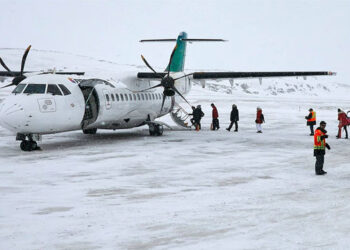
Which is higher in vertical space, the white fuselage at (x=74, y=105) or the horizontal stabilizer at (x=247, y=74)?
the horizontal stabilizer at (x=247, y=74)

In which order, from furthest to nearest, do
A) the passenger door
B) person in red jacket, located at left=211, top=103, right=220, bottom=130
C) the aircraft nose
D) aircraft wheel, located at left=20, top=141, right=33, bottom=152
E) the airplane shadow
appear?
person in red jacket, located at left=211, top=103, right=220, bottom=130 < the passenger door < the airplane shadow < aircraft wheel, located at left=20, top=141, right=33, bottom=152 < the aircraft nose

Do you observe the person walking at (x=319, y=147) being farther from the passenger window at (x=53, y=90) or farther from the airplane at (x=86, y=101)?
the passenger window at (x=53, y=90)

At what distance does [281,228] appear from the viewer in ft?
24.3

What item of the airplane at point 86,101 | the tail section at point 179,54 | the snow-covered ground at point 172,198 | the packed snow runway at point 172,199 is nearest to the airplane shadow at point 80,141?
the snow-covered ground at point 172,198

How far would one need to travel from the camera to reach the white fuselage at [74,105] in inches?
643

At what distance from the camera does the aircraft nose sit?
1591 centimetres

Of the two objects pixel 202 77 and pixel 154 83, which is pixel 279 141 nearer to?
pixel 202 77

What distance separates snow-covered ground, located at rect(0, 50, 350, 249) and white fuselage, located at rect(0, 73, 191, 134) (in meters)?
1.15

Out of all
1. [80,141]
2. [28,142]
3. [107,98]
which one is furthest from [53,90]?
[80,141]

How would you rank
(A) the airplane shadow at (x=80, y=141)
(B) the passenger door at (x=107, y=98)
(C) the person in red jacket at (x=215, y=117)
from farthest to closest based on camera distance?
(C) the person in red jacket at (x=215, y=117) < (B) the passenger door at (x=107, y=98) < (A) the airplane shadow at (x=80, y=141)

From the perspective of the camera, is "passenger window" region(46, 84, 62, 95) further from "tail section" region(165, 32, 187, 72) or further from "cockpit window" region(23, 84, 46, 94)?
"tail section" region(165, 32, 187, 72)

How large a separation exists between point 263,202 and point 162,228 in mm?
2725

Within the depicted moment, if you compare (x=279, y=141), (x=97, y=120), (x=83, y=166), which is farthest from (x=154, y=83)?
(x=83, y=166)

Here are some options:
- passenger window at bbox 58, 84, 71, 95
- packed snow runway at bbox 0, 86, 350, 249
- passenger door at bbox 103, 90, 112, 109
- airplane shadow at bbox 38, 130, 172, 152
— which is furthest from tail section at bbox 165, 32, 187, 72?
packed snow runway at bbox 0, 86, 350, 249
